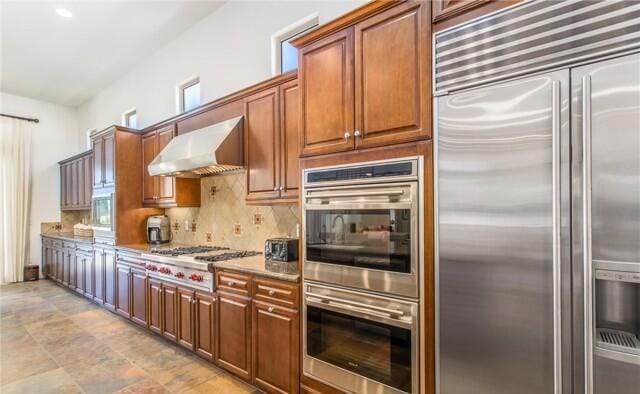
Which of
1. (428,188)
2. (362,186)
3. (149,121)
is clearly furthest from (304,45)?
(149,121)

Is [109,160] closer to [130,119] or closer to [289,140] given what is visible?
[130,119]

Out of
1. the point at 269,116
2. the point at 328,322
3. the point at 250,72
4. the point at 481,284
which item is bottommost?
the point at 328,322

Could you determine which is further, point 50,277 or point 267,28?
point 50,277

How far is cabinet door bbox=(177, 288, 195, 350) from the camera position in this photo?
3.01 meters

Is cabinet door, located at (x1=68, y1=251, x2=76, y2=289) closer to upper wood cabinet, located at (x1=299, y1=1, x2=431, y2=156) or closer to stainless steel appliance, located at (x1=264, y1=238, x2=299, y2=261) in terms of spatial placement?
stainless steel appliance, located at (x1=264, y1=238, x2=299, y2=261)

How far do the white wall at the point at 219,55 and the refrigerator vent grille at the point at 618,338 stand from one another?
8.66 ft

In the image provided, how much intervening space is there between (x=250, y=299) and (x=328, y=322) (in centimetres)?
72

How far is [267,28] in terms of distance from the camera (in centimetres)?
335

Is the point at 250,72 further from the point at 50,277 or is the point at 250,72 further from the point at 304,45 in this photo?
the point at 50,277

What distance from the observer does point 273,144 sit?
2795 mm

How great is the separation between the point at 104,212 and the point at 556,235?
16.8 feet

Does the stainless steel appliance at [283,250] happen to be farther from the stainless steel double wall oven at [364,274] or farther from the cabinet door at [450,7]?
the cabinet door at [450,7]

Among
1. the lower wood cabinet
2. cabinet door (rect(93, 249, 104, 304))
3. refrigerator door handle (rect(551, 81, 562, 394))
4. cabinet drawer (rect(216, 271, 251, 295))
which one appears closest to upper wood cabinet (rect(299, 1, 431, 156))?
refrigerator door handle (rect(551, 81, 562, 394))

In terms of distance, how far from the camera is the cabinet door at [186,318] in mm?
3008
